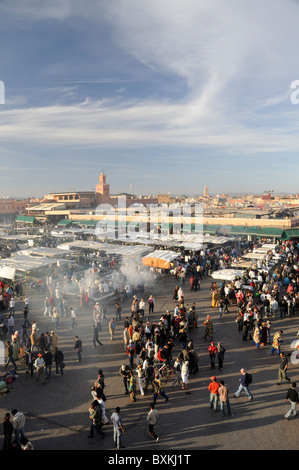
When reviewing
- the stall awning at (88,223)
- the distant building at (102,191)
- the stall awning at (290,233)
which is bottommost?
the stall awning at (290,233)

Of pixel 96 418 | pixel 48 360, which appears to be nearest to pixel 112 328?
pixel 48 360

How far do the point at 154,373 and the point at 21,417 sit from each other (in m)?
3.60

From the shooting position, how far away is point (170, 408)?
7531mm

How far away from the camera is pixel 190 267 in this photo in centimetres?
2158

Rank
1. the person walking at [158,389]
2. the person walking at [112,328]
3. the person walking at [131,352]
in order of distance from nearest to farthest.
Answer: the person walking at [158,389], the person walking at [131,352], the person walking at [112,328]

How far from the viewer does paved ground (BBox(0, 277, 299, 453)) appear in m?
6.32

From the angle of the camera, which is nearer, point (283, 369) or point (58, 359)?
point (283, 369)

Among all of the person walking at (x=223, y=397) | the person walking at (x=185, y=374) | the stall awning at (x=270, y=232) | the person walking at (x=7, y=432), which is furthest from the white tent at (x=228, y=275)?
the stall awning at (x=270, y=232)

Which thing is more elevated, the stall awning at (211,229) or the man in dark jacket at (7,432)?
the stall awning at (211,229)

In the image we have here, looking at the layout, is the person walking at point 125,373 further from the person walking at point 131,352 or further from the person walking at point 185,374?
the person walking at point 185,374

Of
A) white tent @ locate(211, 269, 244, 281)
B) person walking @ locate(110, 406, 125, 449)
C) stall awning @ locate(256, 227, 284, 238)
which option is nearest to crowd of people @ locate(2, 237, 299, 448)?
person walking @ locate(110, 406, 125, 449)

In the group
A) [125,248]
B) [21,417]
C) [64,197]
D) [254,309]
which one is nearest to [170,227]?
[125,248]

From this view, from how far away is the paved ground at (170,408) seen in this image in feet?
20.7

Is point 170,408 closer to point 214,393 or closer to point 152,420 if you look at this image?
point 214,393
